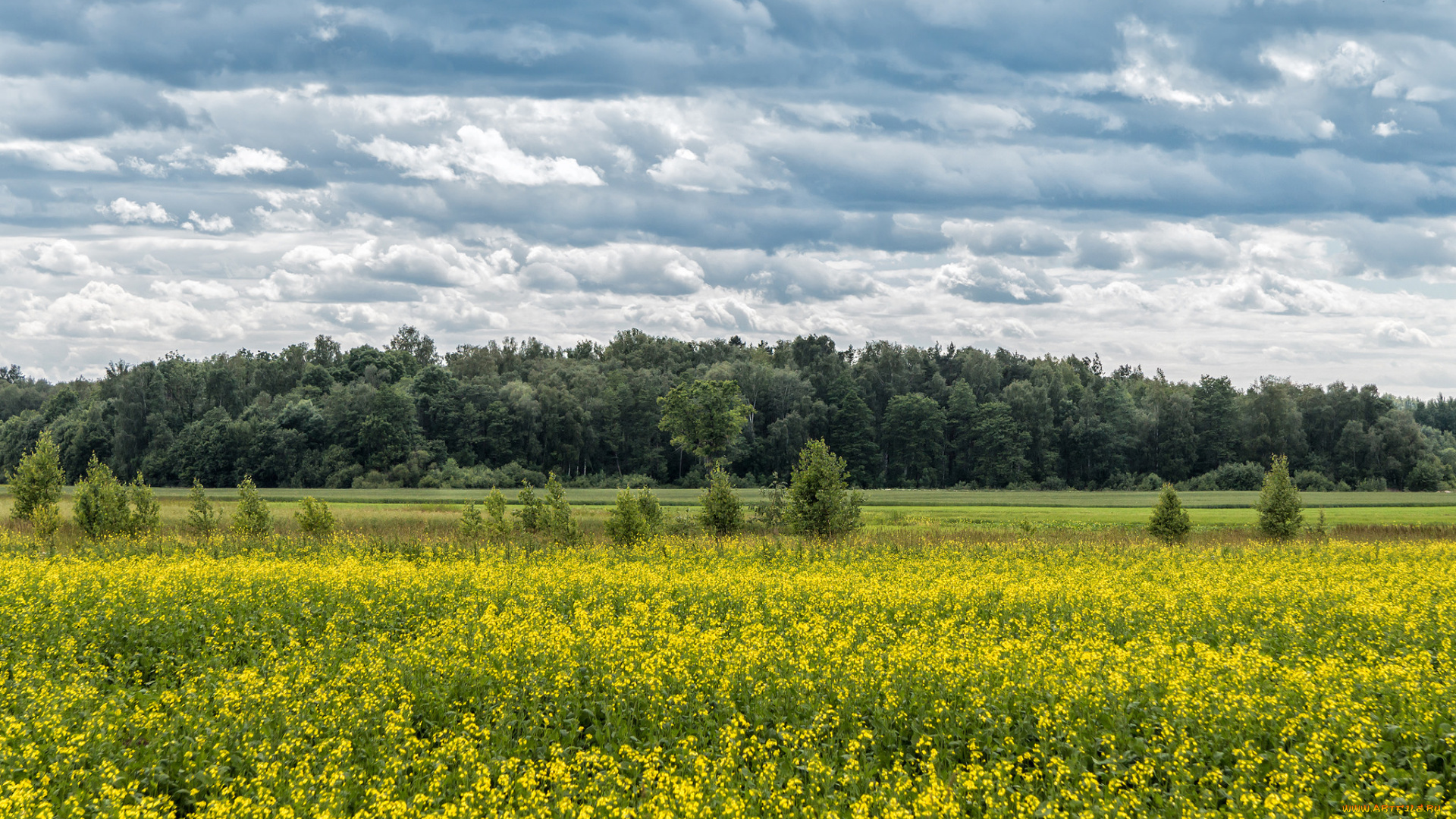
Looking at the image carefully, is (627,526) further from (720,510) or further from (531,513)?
(531,513)

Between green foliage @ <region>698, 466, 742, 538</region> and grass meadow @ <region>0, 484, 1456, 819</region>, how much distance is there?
16470 mm

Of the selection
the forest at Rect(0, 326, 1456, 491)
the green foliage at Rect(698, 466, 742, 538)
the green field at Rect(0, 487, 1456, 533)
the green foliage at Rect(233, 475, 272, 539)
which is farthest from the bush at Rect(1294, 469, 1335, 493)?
the green foliage at Rect(233, 475, 272, 539)

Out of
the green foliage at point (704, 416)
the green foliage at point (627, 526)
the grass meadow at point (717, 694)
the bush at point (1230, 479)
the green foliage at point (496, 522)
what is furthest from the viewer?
the bush at point (1230, 479)

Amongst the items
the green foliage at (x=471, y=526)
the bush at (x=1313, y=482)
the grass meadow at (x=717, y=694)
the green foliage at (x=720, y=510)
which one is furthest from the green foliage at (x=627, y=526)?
the bush at (x=1313, y=482)

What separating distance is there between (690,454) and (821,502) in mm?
82275

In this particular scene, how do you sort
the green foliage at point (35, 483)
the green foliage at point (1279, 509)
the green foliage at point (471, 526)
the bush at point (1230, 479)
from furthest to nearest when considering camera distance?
the bush at point (1230, 479)
the green foliage at point (1279, 509)
the green foliage at point (471, 526)
the green foliage at point (35, 483)

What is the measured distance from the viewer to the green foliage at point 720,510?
33.6m

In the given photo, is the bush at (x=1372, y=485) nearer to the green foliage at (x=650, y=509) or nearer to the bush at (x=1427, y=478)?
the bush at (x=1427, y=478)

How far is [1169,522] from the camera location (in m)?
32.5

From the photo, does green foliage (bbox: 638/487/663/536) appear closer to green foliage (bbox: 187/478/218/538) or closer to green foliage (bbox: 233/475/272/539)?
green foliage (bbox: 233/475/272/539)

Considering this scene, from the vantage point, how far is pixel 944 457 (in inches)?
4624

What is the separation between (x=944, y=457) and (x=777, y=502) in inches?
3346

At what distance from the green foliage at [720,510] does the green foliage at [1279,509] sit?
67.0ft

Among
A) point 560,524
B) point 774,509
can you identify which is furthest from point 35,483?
point 774,509
